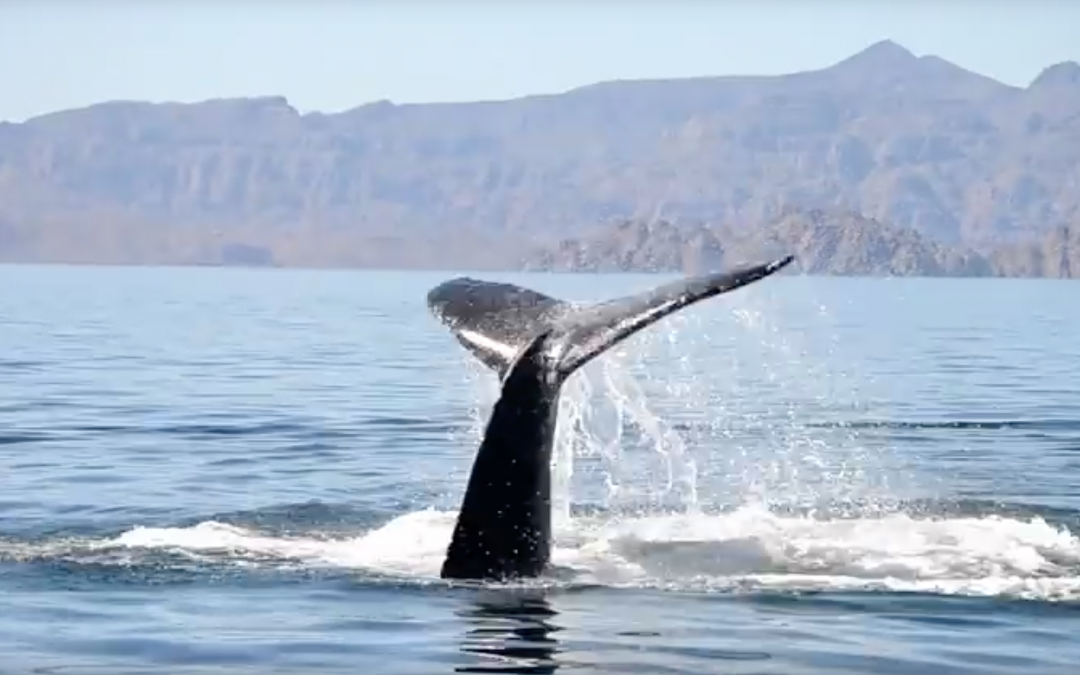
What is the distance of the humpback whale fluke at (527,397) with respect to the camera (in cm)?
966

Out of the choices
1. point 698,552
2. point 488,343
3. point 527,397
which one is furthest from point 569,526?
point 527,397

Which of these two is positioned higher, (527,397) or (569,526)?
(527,397)

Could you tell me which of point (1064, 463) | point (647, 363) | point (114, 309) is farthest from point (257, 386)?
point (114, 309)

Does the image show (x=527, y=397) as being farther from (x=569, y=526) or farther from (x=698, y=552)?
(x=569, y=526)

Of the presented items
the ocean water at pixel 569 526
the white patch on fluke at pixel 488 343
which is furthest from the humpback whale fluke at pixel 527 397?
the ocean water at pixel 569 526

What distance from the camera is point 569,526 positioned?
41.2 feet

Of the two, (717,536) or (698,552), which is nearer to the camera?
(698,552)

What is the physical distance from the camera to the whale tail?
9.54 m

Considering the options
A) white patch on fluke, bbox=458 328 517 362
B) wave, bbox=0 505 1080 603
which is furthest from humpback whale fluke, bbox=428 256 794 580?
wave, bbox=0 505 1080 603

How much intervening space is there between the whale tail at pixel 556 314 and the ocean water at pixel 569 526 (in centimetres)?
47

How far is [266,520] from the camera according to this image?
1298 centimetres

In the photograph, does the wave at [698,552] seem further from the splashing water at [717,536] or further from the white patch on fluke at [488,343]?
the white patch on fluke at [488,343]

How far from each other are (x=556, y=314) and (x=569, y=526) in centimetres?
266

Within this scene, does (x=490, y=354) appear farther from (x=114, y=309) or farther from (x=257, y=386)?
(x=114, y=309)
